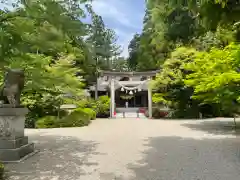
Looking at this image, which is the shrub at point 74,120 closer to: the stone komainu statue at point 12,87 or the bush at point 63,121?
the bush at point 63,121

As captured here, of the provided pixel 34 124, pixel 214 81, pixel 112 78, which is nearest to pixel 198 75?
pixel 214 81

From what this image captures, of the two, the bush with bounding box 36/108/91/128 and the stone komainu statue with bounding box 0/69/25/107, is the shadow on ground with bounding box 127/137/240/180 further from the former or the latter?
the bush with bounding box 36/108/91/128

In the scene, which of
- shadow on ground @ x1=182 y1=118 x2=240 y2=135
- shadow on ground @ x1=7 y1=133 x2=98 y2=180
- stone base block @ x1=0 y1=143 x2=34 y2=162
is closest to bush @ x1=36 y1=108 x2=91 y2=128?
shadow on ground @ x1=182 y1=118 x2=240 y2=135

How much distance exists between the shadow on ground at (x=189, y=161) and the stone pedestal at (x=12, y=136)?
2.95 m

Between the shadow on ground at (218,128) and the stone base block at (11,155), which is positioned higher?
the shadow on ground at (218,128)

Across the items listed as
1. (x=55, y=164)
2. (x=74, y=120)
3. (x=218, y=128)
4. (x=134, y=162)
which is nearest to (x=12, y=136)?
(x=55, y=164)

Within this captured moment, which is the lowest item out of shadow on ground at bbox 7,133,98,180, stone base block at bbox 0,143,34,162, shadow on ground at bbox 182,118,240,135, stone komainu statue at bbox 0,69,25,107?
shadow on ground at bbox 7,133,98,180

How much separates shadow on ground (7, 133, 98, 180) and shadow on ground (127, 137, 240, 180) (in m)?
1.23

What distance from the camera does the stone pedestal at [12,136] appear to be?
634cm

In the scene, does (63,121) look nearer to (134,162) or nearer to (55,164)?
(55,164)

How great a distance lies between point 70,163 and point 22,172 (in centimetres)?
113

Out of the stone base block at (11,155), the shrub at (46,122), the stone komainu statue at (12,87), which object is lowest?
the stone base block at (11,155)

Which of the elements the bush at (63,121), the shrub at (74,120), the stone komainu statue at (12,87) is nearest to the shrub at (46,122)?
the bush at (63,121)

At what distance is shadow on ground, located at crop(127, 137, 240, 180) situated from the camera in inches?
194
